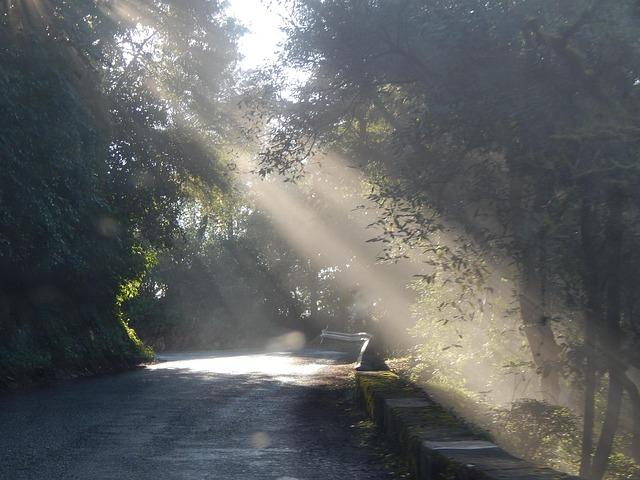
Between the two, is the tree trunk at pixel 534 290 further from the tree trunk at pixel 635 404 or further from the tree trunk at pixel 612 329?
the tree trunk at pixel 635 404

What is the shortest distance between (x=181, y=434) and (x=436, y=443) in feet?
12.6

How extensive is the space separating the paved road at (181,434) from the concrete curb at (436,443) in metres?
0.40

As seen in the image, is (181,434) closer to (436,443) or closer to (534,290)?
(436,443)

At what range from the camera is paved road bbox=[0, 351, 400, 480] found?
755 centimetres

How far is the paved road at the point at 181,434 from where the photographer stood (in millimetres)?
7555

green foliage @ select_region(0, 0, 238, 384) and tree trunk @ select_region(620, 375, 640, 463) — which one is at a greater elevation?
green foliage @ select_region(0, 0, 238, 384)

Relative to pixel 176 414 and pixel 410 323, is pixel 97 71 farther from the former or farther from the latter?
pixel 410 323

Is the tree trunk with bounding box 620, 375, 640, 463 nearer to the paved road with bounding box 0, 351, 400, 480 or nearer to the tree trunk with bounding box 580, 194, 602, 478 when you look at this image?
the tree trunk with bounding box 580, 194, 602, 478

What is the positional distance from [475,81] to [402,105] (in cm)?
262

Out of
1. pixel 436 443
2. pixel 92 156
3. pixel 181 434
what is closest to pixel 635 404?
pixel 436 443

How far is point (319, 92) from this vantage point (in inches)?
538

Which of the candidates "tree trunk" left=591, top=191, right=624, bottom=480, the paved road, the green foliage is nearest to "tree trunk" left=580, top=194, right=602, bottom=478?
"tree trunk" left=591, top=191, right=624, bottom=480

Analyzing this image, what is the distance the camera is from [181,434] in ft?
31.3

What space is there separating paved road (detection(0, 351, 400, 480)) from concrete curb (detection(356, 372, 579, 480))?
0.40 meters
